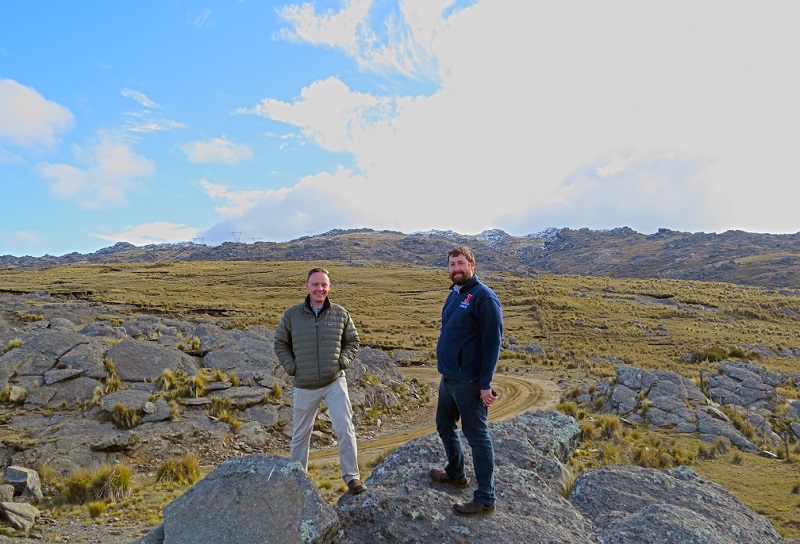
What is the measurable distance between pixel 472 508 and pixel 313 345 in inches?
104

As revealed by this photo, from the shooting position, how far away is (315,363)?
5875 millimetres

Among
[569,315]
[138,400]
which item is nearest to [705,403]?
[138,400]

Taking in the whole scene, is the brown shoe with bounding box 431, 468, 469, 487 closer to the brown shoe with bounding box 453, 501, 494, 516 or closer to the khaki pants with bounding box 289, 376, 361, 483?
the brown shoe with bounding box 453, 501, 494, 516

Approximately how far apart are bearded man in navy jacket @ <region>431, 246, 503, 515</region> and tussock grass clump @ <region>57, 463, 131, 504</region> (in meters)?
7.28

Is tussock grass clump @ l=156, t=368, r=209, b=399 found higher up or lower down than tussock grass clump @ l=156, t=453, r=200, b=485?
higher up

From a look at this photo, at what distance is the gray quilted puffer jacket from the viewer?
5.88m

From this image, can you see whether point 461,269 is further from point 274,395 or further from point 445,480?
point 274,395

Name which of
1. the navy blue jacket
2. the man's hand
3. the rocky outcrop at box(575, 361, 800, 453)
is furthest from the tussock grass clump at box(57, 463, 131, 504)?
the rocky outcrop at box(575, 361, 800, 453)

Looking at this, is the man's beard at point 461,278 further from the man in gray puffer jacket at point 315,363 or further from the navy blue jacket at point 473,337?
the man in gray puffer jacket at point 315,363

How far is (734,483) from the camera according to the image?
1089 cm

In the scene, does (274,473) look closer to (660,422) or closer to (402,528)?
(402,528)

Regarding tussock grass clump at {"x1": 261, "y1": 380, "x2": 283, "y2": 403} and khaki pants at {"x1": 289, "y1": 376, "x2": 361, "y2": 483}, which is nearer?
khaki pants at {"x1": 289, "y1": 376, "x2": 361, "y2": 483}

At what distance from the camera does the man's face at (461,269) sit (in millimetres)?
5258

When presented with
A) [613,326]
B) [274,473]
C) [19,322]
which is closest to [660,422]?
[274,473]
